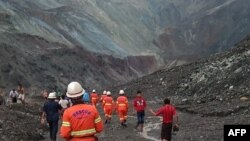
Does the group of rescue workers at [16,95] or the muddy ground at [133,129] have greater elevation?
the group of rescue workers at [16,95]

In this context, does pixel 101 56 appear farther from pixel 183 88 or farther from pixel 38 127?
pixel 38 127

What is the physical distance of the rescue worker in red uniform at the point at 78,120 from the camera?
31.8 feet

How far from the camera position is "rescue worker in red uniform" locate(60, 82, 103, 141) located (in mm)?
9688

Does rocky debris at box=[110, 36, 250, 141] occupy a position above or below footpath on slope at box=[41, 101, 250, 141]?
above

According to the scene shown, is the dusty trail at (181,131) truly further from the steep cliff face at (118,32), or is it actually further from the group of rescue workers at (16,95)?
the steep cliff face at (118,32)

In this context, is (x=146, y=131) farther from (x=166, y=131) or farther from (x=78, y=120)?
(x=78, y=120)

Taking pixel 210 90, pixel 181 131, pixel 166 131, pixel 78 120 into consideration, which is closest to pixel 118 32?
pixel 210 90

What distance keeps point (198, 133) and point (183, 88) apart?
23962 mm

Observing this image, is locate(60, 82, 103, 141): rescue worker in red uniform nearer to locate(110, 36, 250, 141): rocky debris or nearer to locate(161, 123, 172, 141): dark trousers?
locate(161, 123, 172, 141): dark trousers

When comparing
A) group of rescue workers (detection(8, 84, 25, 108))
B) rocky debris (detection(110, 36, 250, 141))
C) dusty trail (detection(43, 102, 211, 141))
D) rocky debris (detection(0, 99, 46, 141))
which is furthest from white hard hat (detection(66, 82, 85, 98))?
group of rescue workers (detection(8, 84, 25, 108))

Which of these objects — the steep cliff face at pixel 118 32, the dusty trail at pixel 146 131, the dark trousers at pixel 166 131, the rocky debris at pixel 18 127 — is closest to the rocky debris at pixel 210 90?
the dusty trail at pixel 146 131

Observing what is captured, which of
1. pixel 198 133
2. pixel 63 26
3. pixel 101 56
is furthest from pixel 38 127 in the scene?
pixel 63 26

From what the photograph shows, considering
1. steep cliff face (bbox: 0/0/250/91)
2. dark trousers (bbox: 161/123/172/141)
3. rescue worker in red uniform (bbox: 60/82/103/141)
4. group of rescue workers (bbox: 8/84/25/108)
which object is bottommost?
rescue worker in red uniform (bbox: 60/82/103/141)

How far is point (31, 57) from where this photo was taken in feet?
223
